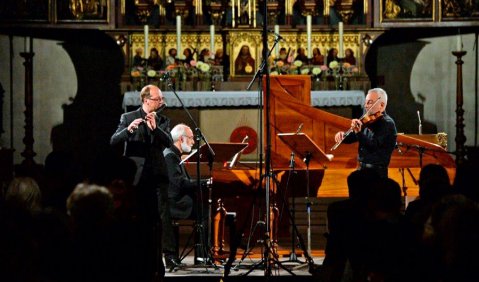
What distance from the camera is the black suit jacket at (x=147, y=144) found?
8859 millimetres

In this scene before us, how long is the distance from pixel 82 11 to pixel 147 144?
5.57m

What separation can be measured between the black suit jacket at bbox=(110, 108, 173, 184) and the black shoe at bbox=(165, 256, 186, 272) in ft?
2.50

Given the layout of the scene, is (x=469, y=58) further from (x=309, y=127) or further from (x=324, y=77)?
(x=309, y=127)

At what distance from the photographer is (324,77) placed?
13664mm

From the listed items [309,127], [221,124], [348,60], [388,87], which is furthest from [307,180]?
[388,87]

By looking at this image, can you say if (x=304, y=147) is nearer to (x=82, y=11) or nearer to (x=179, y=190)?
(x=179, y=190)

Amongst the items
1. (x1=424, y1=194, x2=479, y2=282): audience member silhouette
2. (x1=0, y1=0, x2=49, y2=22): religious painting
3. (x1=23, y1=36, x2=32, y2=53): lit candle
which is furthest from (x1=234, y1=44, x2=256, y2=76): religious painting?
(x1=424, y1=194, x2=479, y2=282): audience member silhouette

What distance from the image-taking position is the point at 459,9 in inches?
551

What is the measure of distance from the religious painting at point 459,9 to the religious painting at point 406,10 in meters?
0.18

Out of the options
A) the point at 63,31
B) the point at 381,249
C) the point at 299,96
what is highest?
the point at 63,31

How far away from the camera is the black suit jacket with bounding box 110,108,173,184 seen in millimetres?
8859

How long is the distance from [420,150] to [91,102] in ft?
23.4

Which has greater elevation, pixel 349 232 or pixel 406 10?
pixel 406 10

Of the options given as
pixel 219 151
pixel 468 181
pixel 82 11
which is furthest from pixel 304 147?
pixel 82 11
